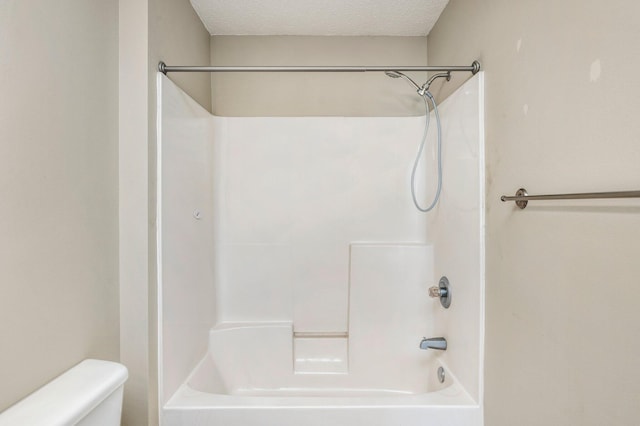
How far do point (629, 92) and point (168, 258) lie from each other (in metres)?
1.51

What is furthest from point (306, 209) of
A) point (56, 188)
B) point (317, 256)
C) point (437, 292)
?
point (56, 188)

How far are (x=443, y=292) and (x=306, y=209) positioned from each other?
2.99ft

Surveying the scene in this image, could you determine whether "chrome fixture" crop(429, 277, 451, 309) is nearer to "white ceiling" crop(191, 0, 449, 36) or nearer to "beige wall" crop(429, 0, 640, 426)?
"beige wall" crop(429, 0, 640, 426)

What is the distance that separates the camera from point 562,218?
36.6 inches

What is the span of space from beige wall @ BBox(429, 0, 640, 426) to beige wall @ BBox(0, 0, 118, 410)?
1.36 m

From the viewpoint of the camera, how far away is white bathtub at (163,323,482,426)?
1341 millimetres

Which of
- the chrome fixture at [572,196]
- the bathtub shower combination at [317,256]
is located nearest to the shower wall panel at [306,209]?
the bathtub shower combination at [317,256]

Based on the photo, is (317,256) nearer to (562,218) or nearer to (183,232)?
(183,232)

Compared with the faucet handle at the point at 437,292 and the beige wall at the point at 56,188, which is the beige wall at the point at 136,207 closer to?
the beige wall at the point at 56,188

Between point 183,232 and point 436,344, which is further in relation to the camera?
point 436,344

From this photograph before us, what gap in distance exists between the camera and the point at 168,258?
1.44 m

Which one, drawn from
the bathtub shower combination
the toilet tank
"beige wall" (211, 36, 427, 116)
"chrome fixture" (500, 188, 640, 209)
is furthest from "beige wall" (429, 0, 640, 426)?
the toilet tank

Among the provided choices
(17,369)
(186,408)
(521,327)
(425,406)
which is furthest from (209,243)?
(521,327)

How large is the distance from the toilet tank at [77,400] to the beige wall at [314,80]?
5.28 ft
